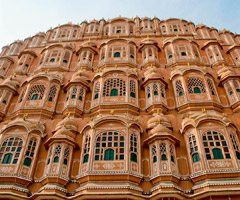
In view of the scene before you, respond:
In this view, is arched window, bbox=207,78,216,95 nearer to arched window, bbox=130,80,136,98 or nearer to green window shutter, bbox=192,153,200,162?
arched window, bbox=130,80,136,98

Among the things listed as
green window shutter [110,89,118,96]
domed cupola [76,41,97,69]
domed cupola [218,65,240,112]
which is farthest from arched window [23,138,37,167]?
Result: domed cupola [218,65,240,112]

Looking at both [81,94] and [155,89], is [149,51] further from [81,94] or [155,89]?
[81,94]

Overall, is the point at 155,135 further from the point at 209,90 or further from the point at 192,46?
the point at 192,46

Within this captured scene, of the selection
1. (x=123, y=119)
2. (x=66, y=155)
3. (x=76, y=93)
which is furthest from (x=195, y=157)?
(x=76, y=93)

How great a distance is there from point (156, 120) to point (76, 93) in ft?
22.0

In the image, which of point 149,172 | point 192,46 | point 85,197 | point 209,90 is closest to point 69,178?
point 85,197

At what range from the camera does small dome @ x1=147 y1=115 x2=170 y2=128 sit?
16533 mm

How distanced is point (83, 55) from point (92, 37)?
4.37 m

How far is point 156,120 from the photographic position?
1675 centimetres

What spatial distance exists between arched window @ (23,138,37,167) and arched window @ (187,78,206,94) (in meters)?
11.3

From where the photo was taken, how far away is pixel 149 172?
14.6 meters

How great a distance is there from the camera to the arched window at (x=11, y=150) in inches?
601

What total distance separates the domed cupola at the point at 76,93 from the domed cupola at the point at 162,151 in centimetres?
565

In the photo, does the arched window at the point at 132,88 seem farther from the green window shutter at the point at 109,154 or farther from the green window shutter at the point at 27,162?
the green window shutter at the point at 27,162
